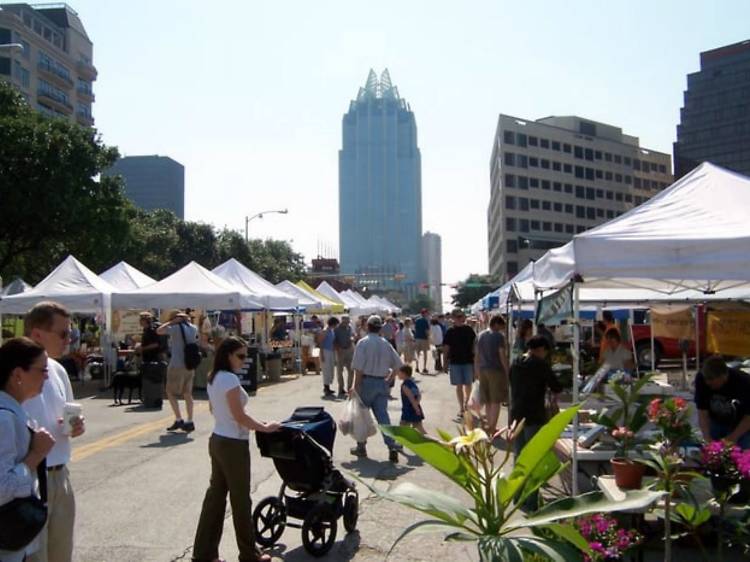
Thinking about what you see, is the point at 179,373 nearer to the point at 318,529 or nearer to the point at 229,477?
the point at 318,529

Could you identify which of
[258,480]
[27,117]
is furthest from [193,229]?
[258,480]

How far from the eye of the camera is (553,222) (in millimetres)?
102562

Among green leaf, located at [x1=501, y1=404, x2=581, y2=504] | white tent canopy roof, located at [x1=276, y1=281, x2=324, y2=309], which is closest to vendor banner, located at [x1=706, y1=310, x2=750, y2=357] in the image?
green leaf, located at [x1=501, y1=404, x2=581, y2=504]

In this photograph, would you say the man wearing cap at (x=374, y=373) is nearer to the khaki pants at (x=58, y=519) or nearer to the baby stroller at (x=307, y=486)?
the baby stroller at (x=307, y=486)

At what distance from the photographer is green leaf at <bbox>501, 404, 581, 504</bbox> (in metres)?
2.94

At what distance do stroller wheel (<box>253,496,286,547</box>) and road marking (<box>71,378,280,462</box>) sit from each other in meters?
4.30

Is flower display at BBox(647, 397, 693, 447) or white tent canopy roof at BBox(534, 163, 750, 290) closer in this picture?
flower display at BBox(647, 397, 693, 447)

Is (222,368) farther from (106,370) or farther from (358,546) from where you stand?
(106,370)

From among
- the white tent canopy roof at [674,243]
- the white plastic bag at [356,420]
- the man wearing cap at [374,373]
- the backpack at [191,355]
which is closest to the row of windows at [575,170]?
the backpack at [191,355]

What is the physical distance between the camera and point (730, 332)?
827 cm

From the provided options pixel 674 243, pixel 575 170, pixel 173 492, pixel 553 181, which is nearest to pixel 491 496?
pixel 674 243

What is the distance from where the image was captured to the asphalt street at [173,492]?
5914 mm

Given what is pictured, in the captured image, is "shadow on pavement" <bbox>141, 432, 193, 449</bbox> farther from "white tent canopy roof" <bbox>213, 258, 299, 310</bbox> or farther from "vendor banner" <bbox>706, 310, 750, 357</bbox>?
"white tent canopy roof" <bbox>213, 258, 299, 310</bbox>

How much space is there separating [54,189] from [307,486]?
25.9 m
